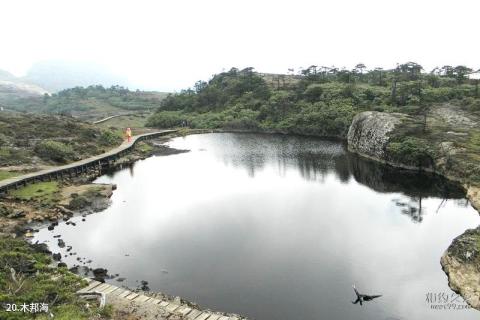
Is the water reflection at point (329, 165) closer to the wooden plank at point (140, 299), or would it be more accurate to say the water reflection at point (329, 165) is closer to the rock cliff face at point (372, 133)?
the rock cliff face at point (372, 133)

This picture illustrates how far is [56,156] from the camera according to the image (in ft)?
231

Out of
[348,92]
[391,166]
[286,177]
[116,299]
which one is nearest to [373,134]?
[391,166]

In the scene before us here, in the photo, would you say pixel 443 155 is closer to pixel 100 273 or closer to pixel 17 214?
pixel 100 273

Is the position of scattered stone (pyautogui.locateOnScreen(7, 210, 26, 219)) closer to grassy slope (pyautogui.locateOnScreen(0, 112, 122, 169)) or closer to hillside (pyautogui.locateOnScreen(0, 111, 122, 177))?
hillside (pyautogui.locateOnScreen(0, 111, 122, 177))

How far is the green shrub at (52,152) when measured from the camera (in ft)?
229

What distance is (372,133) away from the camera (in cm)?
8331

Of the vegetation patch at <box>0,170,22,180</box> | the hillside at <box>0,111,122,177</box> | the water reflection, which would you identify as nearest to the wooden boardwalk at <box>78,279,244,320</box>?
the water reflection

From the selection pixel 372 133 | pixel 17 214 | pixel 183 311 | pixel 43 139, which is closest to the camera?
pixel 183 311

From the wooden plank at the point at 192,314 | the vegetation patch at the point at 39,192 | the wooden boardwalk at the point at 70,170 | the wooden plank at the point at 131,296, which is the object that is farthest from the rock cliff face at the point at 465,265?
the wooden boardwalk at the point at 70,170

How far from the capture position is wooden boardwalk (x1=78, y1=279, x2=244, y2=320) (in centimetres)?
2417

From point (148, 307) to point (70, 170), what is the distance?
48.2 m

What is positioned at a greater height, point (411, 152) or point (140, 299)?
point (411, 152)

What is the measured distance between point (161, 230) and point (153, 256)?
659 centimetres

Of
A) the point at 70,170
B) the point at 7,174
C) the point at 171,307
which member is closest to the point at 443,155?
the point at 171,307
